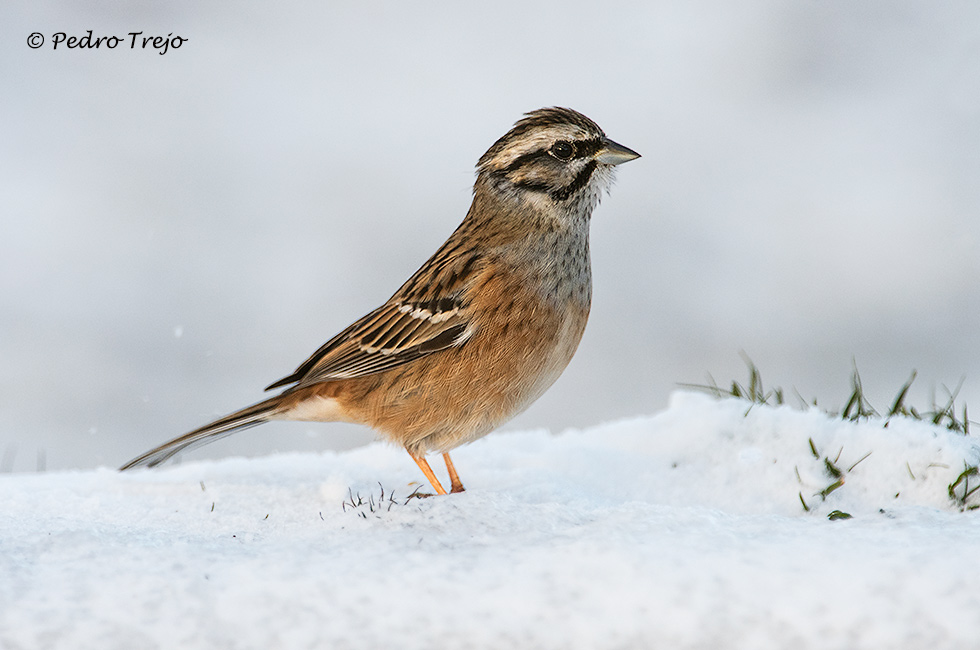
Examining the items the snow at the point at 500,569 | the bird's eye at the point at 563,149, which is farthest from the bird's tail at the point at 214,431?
the bird's eye at the point at 563,149

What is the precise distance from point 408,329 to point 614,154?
4.53ft

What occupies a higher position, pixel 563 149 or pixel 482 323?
pixel 563 149

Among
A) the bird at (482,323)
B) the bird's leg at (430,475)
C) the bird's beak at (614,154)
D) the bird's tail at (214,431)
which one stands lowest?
the bird's leg at (430,475)

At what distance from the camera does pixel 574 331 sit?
4711 mm

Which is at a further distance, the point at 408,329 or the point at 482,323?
the point at 408,329

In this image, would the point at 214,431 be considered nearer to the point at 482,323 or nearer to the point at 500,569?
Result: the point at 482,323

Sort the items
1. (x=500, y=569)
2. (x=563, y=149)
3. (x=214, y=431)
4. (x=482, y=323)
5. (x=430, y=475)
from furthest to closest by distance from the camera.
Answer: (x=214, y=431) → (x=563, y=149) → (x=430, y=475) → (x=482, y=323) → (x=500, y=569)

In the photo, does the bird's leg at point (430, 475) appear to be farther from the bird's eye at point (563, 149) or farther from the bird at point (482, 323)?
the bird's eye at point (563, 149)

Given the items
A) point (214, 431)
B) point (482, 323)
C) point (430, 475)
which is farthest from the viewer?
point (214, 431)

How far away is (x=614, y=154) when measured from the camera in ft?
15.9

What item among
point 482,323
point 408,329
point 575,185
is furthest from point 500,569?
point 575,185

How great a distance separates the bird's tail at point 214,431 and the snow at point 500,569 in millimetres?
385

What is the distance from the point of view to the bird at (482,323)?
4.56 m

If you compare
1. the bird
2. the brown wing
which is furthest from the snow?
the brown wing
